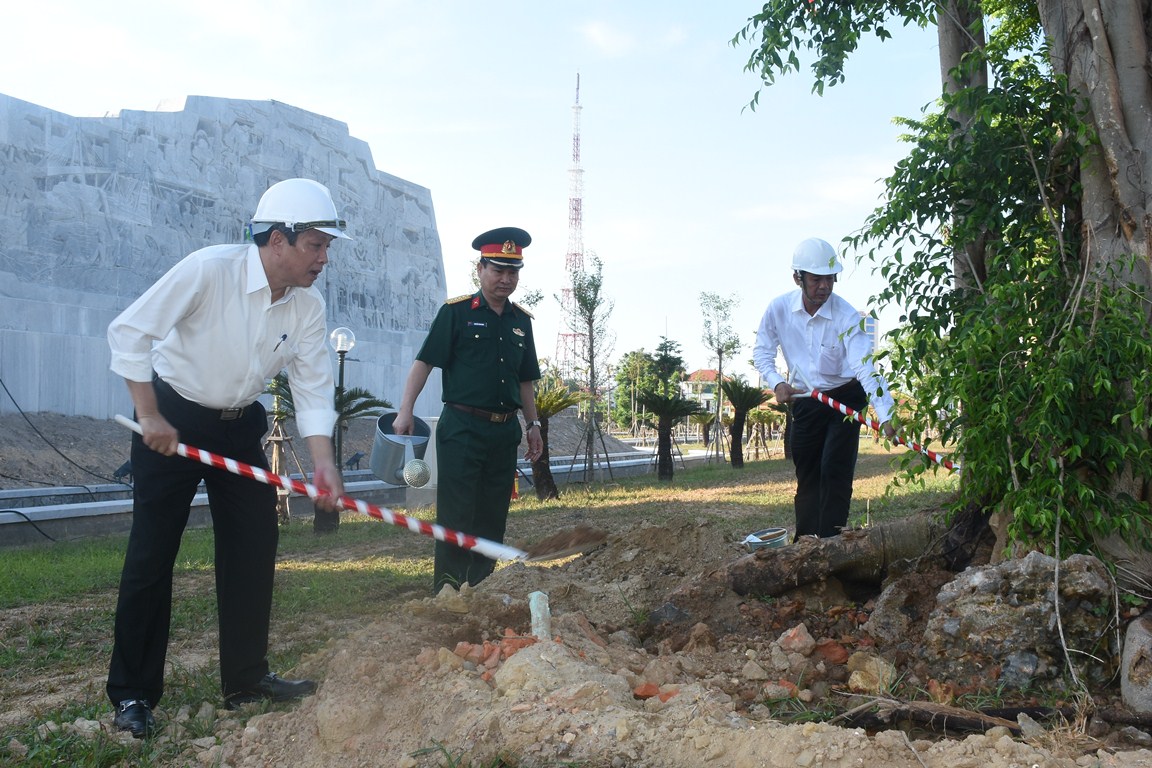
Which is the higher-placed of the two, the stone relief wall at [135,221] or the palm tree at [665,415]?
the stone relief wall at [135,221]

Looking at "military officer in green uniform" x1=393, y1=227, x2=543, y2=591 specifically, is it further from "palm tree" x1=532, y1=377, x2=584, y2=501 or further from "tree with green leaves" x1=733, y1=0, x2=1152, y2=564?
"palm tree" x1=532, y1=377, x2=584, y2=501

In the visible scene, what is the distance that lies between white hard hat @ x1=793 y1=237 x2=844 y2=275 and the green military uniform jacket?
1588 millimetres

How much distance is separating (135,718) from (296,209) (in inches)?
70.4

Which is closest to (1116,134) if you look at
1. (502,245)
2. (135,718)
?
(502,245)

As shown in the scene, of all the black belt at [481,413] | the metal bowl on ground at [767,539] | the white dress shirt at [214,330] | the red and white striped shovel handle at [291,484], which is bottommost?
the metal bowl on ground at [767,539]

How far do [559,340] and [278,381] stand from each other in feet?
129

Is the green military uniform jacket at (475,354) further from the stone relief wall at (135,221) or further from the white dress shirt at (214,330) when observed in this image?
the stone relief wall at (135,221)

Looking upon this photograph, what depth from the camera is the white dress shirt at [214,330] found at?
3.20 m

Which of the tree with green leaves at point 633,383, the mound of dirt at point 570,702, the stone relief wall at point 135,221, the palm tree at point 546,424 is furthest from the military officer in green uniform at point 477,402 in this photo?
the stone relief wall at point 135,221

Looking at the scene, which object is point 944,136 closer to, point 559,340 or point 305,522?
point 305,522

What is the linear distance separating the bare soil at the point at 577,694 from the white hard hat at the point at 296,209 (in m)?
1.52

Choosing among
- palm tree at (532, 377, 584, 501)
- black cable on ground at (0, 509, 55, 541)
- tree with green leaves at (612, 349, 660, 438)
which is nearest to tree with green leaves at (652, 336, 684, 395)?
tree with green leaves at (612, 349, 660, 438)

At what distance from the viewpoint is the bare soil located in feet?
8.00

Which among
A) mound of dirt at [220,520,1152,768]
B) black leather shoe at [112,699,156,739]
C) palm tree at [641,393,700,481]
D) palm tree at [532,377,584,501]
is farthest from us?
palm tree at [641,393,700,481]
